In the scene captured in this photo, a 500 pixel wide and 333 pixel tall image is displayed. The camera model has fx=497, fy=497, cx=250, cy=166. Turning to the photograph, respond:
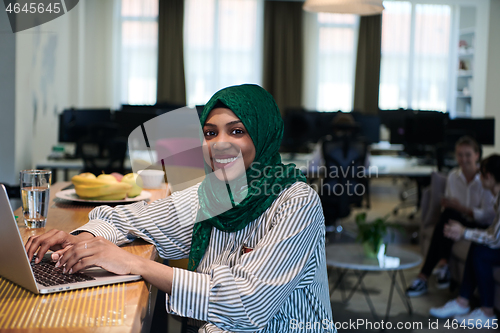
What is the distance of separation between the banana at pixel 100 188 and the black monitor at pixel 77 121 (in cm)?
342

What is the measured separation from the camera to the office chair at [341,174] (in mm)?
4312

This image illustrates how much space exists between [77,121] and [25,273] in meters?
4.48

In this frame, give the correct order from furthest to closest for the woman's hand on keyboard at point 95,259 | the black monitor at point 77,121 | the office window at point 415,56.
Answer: the office window at point 415,56
the black monitor at point 77,121
the woman's hand on keyboard at point 95,259

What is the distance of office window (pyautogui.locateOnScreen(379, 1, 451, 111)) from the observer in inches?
335

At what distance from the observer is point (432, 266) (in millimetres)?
3387

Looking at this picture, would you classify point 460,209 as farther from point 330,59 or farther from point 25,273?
point 330,59

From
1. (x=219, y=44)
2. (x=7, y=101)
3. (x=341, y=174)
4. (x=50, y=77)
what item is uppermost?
(x=219, y=44)

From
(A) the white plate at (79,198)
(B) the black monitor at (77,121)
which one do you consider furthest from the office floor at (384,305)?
(B) the black monitor at (77,121)

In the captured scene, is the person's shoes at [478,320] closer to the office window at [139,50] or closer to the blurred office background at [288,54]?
the blurred office background at [288,54]

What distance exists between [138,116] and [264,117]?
393cm

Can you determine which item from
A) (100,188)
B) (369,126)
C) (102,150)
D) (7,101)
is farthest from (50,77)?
(100,188)

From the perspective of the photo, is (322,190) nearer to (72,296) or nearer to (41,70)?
(41,70)

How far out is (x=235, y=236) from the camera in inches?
48.5

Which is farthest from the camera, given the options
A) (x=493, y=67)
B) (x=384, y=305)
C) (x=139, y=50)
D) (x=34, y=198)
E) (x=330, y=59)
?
(x=330, y=59)
